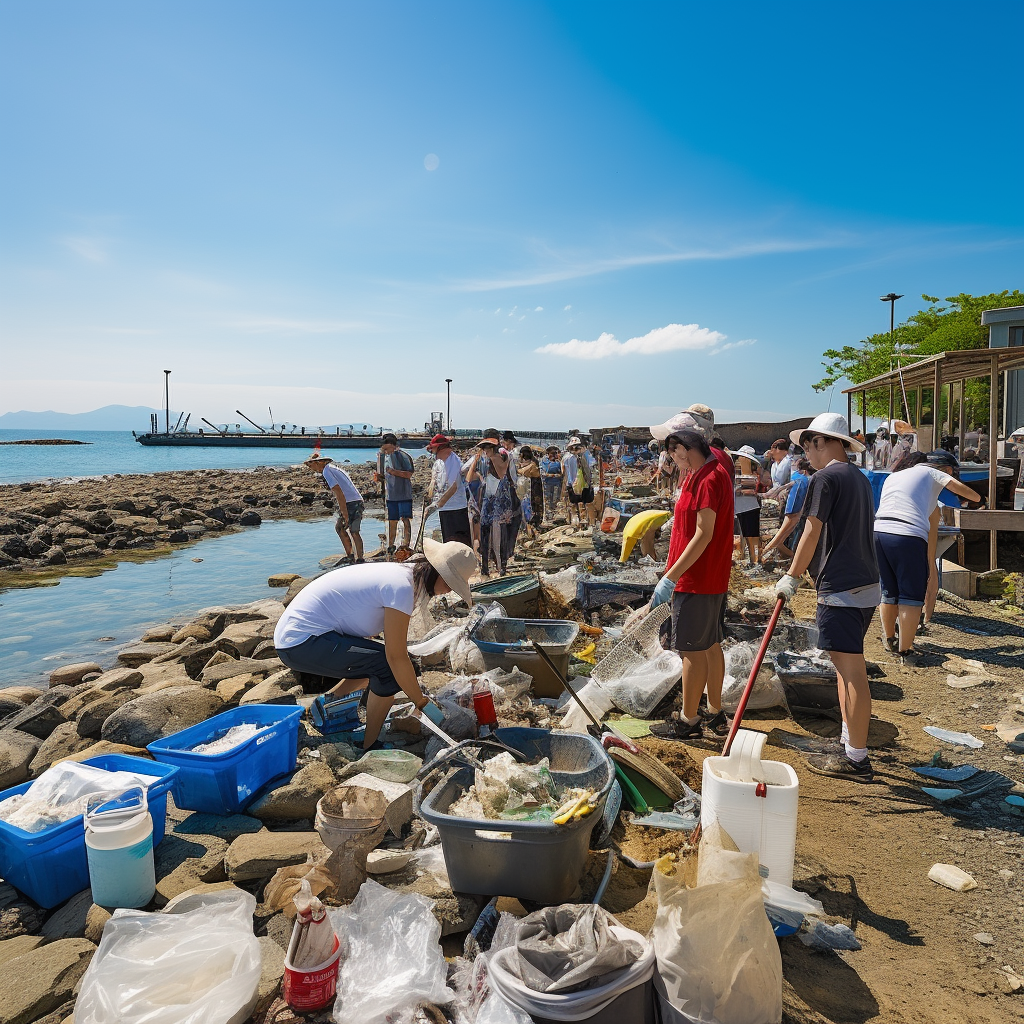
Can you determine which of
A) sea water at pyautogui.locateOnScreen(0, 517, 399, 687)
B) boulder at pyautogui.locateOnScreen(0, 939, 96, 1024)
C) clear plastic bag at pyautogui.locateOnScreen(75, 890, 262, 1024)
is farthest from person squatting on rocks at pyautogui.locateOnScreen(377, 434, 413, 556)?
clear plastic bag at pyautogui.locateOnScreen(75, 890, 262, 1024)

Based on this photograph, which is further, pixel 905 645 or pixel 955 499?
pixel 955 499

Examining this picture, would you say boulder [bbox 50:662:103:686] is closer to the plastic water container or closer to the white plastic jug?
the white plastic jug

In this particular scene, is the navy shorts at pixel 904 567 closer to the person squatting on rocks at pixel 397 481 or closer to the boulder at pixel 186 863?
the boulder at pixel 186 863

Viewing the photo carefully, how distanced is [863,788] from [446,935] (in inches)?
97.5

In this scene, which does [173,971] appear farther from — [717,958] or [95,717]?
[95,717]

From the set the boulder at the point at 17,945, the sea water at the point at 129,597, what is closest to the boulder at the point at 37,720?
the sea water at the point at 129,597

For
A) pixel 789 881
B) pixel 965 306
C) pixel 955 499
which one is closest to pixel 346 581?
pixel 789 881

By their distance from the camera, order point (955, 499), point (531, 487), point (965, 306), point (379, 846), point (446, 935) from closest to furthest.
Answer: point (446, 935), point (379, 846), point (955, 499), point (531, 487), point (965, 306)

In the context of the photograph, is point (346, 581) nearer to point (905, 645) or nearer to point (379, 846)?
point (379, 846)

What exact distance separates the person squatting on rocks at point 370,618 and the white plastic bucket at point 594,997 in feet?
5.86

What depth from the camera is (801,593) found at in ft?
27.0

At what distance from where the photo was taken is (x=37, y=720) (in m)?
5.09

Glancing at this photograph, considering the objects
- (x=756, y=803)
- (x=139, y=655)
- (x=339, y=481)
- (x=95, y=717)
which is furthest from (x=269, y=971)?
(x=339, y=481)

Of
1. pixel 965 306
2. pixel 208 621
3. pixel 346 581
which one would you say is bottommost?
pixel 208 621
